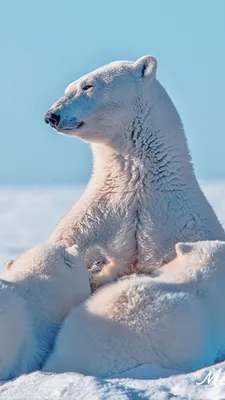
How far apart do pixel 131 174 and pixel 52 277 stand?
1.98 metres

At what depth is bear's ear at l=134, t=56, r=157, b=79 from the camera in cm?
977

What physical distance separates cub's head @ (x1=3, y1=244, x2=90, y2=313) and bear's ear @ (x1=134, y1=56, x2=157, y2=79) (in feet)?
7.72

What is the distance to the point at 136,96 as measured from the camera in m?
9.66

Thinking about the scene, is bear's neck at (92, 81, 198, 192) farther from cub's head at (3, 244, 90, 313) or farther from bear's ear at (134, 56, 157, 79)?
cub's head at (3, 244, 90, 313)

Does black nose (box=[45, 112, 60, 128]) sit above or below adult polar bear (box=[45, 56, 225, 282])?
above

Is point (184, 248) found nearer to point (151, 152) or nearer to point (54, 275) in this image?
point (54, 275)

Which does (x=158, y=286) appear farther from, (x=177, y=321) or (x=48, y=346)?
(x=48, y=346)

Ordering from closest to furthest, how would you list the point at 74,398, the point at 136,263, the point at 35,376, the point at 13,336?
the point at 74,398 < the point at 35,376 < the point at 13,336 < the point at 136,263

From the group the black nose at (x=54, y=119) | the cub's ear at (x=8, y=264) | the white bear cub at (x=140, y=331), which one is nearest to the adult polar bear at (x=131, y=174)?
the black nose at (x=54, y=119)

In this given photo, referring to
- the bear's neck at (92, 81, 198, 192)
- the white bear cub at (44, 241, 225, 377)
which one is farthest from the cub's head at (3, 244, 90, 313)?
the bear's neck at (92, 81, 198, 192)

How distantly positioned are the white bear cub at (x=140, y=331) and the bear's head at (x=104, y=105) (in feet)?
8.10

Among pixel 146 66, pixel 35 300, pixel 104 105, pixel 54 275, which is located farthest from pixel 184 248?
pixel 146 66

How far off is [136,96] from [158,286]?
291 centimetres

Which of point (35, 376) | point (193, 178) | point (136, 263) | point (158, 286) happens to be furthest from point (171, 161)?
point (35, 376)
